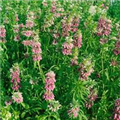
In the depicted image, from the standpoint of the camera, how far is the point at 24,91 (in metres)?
4.52

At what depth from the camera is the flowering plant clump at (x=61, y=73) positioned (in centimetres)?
402

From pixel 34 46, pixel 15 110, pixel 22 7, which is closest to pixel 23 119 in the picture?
pixel 15 110

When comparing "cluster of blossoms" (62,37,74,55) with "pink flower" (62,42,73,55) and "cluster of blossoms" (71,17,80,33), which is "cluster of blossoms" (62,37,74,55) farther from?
"cluster of blossoms" (71,17,80,33)

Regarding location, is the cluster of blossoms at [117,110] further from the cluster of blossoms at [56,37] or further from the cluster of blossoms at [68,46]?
the cluster of blossoms at [56,37]

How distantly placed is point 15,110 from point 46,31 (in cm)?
169

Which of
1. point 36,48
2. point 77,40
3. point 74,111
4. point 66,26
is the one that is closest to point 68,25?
point 66,26

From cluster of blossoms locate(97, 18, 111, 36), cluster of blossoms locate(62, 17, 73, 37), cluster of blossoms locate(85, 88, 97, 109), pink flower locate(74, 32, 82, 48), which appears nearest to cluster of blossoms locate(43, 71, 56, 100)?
cluster of blossoms locate(85, 88, 97, 109)

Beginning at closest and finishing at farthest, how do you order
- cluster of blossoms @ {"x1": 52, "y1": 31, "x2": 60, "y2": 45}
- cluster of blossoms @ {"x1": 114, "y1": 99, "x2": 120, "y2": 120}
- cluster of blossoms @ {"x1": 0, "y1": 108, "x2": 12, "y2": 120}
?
cluster of blossoms @ {"x1": 114, "y1": 99, "x2": 120, "y2": 120} → cluster of blossoms @ {"x1": 0, "y1": 108, "x2": 12, "y2": 120} → cluster of blossoms @ {"x1": 52, "y1": 31, "x2": 60, "y2": 45}

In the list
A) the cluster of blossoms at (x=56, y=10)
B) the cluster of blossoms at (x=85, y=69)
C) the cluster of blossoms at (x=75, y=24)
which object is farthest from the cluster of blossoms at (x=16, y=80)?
the cluster of blossoms at (x=56, y=10)

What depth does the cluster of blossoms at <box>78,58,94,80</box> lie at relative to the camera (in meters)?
3.77

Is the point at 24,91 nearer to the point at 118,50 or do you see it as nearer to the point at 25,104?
the point at 25,104

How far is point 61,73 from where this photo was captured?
4625 mm

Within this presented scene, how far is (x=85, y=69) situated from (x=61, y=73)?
878 millimetres

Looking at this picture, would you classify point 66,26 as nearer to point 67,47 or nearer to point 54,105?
point 67,47
